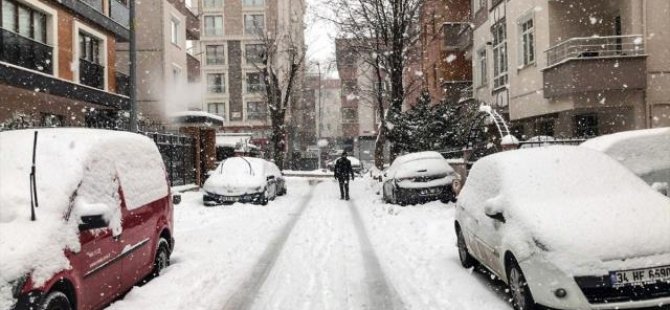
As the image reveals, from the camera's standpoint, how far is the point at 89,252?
516cm

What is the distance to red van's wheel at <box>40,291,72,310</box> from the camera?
14.3 ft

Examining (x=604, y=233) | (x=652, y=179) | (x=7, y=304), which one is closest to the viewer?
(x=7, y=304)

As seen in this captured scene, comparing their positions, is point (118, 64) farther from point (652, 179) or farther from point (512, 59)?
point (652, 179)

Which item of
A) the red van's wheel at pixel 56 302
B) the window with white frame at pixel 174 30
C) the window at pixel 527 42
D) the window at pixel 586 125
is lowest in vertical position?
the red van's wheel at pixel 56 302

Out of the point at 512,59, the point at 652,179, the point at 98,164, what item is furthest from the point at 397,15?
the point at 98,164

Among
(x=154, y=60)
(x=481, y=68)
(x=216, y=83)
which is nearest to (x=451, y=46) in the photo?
(x=481, y=68)

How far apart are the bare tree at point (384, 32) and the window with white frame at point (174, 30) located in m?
9.98

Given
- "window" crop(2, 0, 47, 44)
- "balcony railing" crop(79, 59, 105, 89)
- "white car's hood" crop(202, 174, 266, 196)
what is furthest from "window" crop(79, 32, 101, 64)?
→ "white car's hood" crop(202, 174, 266, 196)

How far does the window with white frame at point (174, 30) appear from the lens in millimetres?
33138

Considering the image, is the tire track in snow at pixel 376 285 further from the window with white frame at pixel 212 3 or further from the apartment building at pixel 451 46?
the window with white frame at pixel 212 3

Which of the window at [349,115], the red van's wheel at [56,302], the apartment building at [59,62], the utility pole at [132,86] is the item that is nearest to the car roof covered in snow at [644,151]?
the red van's wheel at [56,302]

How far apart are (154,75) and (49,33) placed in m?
13.1

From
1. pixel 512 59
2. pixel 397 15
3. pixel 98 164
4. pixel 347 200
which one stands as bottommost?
pixel 347 200

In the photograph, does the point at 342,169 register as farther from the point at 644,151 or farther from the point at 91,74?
the point at 644,151
